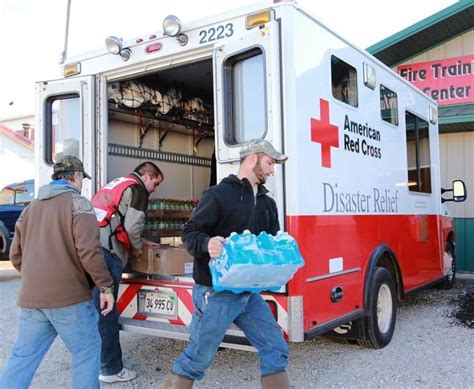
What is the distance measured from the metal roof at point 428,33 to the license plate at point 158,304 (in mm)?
7359

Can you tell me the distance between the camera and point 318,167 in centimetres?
394

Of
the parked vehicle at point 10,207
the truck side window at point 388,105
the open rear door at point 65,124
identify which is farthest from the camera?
the parked vehicle at point 10,207

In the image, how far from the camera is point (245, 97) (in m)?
3.90

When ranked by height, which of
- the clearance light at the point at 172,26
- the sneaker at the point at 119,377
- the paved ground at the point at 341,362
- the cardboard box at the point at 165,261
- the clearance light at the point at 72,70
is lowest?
the paved ground at the point at 341,362

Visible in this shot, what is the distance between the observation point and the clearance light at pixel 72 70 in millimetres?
4934

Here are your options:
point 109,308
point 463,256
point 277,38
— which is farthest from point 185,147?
point 463,256

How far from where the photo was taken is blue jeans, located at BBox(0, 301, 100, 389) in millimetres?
3078

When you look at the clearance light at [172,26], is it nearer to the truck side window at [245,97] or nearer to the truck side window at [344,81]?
the truck side window at [245,97]

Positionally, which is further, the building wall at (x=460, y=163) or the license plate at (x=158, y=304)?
the building wall at (x=460, y=163)

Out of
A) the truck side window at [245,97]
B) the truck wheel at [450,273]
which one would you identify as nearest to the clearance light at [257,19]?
the truck side window at [245,97]

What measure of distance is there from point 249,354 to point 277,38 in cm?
287

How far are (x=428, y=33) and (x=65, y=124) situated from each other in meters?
7.46

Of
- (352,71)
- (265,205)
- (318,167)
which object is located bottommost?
(265,205)

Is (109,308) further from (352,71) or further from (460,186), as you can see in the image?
(460,186)
